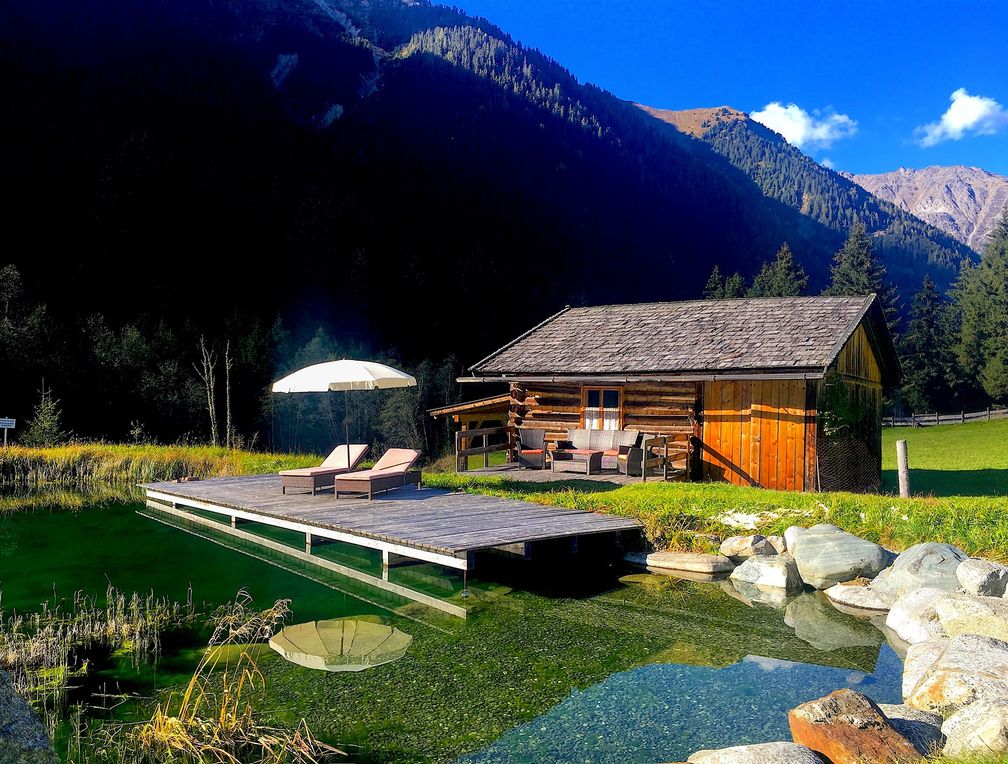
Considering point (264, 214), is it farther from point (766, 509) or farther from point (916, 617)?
point (916, 617)

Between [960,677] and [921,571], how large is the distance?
3644mm

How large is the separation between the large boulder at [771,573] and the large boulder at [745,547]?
30 centimetres

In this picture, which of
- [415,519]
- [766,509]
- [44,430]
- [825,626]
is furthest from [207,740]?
[44,430]

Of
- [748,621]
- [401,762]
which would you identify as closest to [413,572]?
[748,621]

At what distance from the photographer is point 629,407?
18484 mm

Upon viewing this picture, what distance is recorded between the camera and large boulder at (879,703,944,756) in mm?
5375

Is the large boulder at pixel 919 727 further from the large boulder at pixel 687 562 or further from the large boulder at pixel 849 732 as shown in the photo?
the large boulder at pixel 687 562

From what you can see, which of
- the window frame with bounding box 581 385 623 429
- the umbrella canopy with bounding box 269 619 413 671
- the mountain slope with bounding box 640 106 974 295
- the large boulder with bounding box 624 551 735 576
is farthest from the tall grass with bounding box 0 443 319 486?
the mountain slope with bounding box 640 106 974 295

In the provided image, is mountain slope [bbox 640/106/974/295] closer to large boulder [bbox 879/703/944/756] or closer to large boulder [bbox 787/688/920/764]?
large boulder [bbox 879/703/944/756]

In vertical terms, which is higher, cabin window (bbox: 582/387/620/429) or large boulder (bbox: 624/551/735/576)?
cabin window (bbox: 582/387/620/429)

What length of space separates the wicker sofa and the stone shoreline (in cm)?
516

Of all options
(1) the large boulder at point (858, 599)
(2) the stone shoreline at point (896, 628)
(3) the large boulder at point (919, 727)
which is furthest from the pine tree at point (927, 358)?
(3) the large boulder at point (919, 727)

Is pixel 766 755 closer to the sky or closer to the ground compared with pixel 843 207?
closer to the ground

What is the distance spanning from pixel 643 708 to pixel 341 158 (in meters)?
70.1
